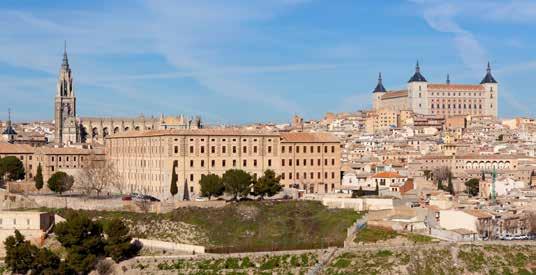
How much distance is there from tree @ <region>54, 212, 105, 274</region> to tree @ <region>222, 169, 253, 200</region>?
43.3 feet

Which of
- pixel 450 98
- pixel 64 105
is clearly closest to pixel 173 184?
pixel 64 105

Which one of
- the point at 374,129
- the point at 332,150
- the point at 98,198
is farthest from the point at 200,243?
the point at 374,129

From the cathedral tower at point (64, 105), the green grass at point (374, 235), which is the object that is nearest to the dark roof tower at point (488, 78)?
the cathedral tower at point (64, 105)

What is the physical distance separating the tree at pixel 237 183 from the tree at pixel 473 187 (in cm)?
2690

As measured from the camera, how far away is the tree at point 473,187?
83.8 meters

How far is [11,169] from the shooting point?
78688 mm

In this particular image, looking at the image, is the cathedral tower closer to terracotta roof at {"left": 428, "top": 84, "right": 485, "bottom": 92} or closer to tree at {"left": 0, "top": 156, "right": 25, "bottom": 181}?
tree at {"left": 0, "top": 156, "right": 25, "bottom": 181}

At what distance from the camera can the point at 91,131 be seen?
12312cm

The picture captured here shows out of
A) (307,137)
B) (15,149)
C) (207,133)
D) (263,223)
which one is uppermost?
(207,133)

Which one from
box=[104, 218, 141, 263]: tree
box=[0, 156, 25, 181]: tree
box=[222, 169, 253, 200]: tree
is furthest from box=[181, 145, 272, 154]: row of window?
box=[104, 218, 141, 263]: tree

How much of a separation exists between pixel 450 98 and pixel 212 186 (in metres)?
114

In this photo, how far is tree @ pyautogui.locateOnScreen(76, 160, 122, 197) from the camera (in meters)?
72.4

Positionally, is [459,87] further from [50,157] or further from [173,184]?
[173,184]

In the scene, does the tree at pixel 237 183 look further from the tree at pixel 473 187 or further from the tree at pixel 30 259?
the tree at pixel 473 187
